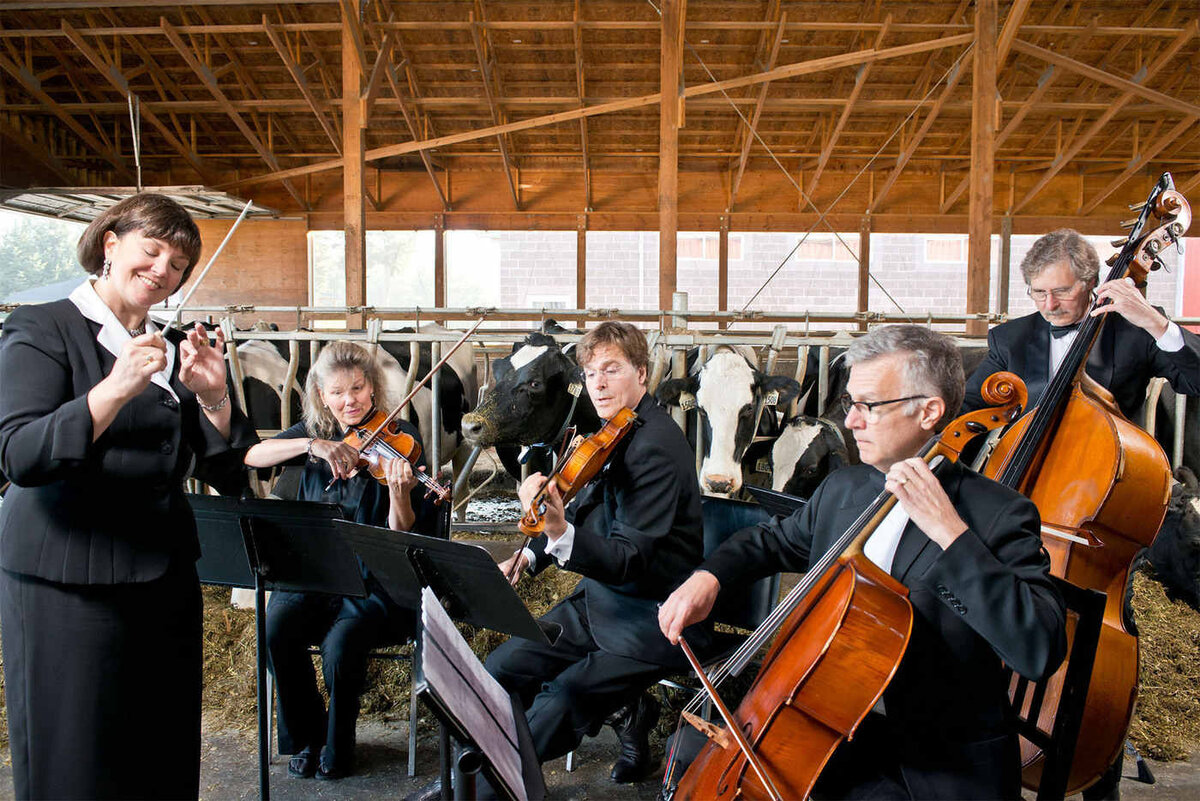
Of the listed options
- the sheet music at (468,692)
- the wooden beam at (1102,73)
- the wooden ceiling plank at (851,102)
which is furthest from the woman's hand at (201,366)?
the wooden ceiling plank at (851,102)

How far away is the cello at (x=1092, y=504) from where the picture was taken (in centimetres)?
212

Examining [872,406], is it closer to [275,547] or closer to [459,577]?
[459,577]

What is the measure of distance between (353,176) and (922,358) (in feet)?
24.7

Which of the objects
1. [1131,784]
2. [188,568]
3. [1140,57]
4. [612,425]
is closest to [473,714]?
[188,568]

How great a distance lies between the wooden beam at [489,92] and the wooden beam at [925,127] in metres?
5.82

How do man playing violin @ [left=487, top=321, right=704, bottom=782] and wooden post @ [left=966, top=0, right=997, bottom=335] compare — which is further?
wooden post @ [left=966, top=0, right=997, bottom=335]

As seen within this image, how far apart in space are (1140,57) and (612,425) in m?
12.1

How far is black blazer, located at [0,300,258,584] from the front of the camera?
1.59 metres

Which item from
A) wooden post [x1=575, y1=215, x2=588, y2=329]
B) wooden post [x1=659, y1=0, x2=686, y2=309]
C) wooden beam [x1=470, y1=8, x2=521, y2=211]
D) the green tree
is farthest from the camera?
the green tree

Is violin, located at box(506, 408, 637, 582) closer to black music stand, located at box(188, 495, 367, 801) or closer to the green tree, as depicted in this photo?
black music stand, located at box(188, 495, 367, 801)

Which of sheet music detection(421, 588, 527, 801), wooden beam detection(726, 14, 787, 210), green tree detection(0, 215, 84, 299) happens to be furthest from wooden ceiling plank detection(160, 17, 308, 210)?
sheet music detection(421, 588, 527, 801)

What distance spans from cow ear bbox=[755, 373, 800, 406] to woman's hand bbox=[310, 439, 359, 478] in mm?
2483

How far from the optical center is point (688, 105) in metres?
11.0

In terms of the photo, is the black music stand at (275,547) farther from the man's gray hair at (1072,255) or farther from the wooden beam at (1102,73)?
the wooden beam at (1102,73)
